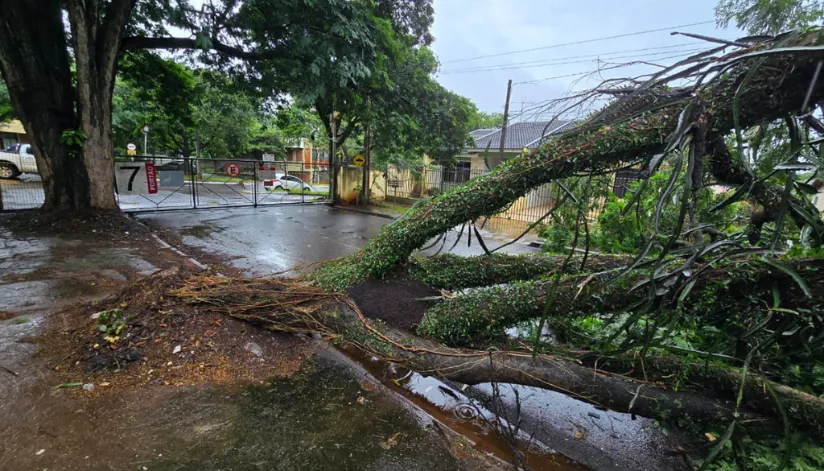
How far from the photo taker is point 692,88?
206 cm

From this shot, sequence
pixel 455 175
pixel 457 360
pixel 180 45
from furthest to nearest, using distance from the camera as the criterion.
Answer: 1. pixel 455 175
2. pixel 180 45
3. pixel 457 360

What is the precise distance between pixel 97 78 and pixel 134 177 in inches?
118

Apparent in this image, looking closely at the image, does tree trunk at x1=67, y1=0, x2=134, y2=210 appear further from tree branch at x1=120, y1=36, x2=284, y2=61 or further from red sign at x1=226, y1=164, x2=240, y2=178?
red sign at x1=226, y1=164, x2=240, y2=178

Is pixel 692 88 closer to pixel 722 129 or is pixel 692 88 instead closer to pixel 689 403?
pixel 722 129

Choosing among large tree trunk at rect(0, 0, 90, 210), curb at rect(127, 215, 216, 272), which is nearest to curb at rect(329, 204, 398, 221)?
curb at rect(127, 215, 216, 272)

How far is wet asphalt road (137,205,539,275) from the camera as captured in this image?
652 centimetres

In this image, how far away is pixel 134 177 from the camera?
9.47 m

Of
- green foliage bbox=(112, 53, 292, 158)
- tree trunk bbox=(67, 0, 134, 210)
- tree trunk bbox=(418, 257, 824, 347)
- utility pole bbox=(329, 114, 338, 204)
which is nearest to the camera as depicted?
tree trunk bbox=(418, 257, 824, 347)

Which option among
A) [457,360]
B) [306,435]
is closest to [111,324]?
[306,435]

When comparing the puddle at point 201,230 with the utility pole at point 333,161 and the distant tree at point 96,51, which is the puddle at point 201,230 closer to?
the distant tree at point 96,51

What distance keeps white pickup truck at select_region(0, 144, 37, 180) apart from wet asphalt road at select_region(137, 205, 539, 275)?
918 centimetres

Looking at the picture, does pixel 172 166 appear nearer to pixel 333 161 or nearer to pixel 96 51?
pixel 333 161

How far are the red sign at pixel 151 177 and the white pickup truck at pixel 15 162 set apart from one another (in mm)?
8161

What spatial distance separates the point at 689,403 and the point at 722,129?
5.51 ft
